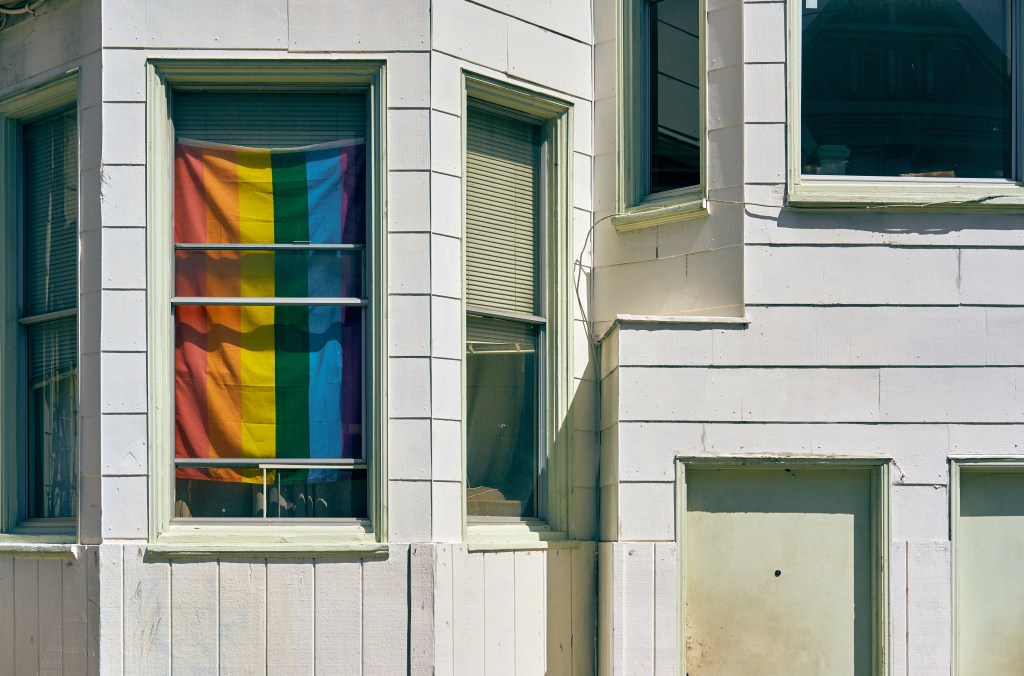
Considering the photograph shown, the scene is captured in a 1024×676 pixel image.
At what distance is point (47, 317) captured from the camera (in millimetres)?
8664

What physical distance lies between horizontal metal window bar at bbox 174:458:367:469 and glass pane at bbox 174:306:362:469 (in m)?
0.03

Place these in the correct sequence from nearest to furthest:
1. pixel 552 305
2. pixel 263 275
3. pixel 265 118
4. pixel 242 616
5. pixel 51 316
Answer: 1. pixel 242 616
2. pixel 263 275
3. pixel 265 118
4. pixel 51 316
5. pixel 552 305

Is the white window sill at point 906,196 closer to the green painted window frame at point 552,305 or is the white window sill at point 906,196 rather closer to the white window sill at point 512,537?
the green painted window frame at point 552,305

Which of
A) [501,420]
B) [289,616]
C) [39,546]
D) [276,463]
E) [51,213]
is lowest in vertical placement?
[289,616]

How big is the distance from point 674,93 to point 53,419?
13.9ft

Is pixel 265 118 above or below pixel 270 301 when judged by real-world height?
above

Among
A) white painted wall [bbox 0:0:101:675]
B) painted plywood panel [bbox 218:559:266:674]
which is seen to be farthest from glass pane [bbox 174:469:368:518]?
white painted wall [bbox 0:0:101:675]

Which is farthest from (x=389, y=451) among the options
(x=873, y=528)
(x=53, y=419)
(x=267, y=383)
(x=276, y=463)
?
(x=873, y=528)

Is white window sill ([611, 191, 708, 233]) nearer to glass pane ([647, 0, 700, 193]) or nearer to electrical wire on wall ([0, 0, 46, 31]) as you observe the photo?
glass pane ([647, 0, 700, 193])

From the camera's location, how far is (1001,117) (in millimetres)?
8727

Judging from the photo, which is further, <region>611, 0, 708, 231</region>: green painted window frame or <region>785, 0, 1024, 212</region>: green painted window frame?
<region>611, 0, 708, 231</region>: green painted window frame

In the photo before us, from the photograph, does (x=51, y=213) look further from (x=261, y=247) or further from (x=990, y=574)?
(x=990, y=574)

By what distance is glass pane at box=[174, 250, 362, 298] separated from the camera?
26.9ft

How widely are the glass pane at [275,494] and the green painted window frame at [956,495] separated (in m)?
3.30
